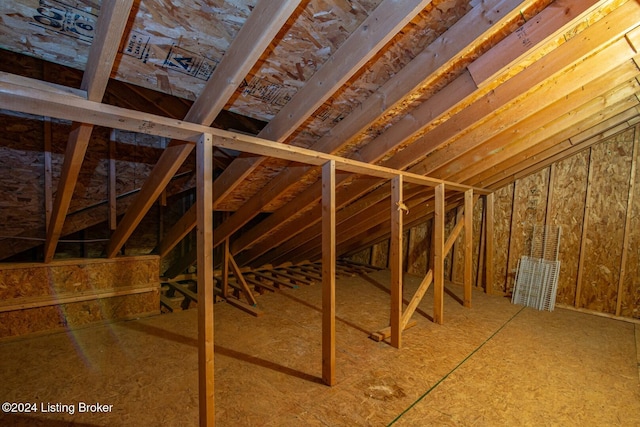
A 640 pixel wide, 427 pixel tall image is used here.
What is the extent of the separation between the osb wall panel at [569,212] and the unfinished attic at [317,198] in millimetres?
27

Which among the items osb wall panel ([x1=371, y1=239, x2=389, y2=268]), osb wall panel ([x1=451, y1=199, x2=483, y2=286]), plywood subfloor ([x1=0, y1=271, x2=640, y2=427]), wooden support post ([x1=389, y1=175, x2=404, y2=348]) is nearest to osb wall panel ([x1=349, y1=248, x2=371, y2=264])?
osb wall panel ([x1=371, y1=239, x2=389, y2=268])

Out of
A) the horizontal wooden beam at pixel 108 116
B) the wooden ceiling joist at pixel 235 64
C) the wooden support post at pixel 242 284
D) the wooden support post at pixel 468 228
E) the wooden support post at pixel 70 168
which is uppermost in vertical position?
the wooden ceiling joist at pixel 235 64

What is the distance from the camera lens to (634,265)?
3.65 meters

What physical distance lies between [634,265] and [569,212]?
921 millimetres

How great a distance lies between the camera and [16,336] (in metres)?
2.74

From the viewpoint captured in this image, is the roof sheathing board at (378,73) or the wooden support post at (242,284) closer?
the roof sheathing board at (378,73)

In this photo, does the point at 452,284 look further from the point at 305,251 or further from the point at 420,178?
the point at 420,178

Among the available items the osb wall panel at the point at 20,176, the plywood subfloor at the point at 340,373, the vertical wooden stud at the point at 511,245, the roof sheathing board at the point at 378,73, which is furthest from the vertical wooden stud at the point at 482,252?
the osb wall panel at the point at 20,176

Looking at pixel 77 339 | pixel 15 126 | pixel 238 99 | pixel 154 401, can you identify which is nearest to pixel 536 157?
pixel 238 99

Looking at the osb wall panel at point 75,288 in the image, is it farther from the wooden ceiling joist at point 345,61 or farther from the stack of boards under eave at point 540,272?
the stack of boards under eave at point 540,272

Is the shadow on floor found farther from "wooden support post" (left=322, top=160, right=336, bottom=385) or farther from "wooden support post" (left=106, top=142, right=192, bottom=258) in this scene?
"wooden support post" (left=106, top=142, right=192, bottom=258)

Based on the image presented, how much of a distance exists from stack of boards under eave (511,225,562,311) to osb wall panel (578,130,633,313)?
34 cm

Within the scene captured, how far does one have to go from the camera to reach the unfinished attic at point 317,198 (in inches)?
54.1

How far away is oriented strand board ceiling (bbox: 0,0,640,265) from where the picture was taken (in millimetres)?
1219
